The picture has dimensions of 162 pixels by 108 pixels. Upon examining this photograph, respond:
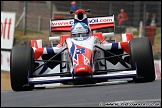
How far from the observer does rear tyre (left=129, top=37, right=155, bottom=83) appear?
33.2 ft

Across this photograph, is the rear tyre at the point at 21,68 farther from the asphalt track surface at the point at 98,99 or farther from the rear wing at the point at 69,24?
the rear wing at the point at 69,24

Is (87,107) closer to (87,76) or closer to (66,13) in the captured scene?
(87,76)

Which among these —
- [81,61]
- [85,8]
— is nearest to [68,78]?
[81,61]

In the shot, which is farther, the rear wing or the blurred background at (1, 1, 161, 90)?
the blurred background at (1, 1, 161, 90)

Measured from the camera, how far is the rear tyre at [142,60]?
1012 cm

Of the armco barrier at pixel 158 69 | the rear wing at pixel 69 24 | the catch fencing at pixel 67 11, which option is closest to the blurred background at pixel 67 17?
the catch fencing at pixel 67 11

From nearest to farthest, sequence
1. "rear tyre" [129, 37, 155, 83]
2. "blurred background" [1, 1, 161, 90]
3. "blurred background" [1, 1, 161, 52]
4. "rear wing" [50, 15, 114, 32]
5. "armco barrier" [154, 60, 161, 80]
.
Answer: "rear tyre" [129, 37, 155, 83] → "rear wing" [50, 15, 114, 32] → "armco barrier" [154, 60, 161, 80] → "blurred background" [1, 1, 161, 90] → "blurred background" [1, 1, 161, 52]

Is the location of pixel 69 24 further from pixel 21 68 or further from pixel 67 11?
pixel 67 11

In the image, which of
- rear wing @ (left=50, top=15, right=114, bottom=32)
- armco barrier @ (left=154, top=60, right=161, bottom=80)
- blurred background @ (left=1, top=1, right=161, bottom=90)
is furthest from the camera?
blurred background @ (left=1, top=1, right=161, bottom=90)

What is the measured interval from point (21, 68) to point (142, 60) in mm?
2168

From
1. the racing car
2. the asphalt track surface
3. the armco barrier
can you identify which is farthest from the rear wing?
the armco barrier

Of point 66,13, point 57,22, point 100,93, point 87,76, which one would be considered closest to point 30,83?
point 87,76

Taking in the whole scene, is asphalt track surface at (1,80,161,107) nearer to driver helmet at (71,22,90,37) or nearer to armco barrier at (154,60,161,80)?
driver helmet at (71,22,90,37)

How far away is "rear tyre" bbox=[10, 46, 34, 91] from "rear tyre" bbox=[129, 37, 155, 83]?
1842 mm
